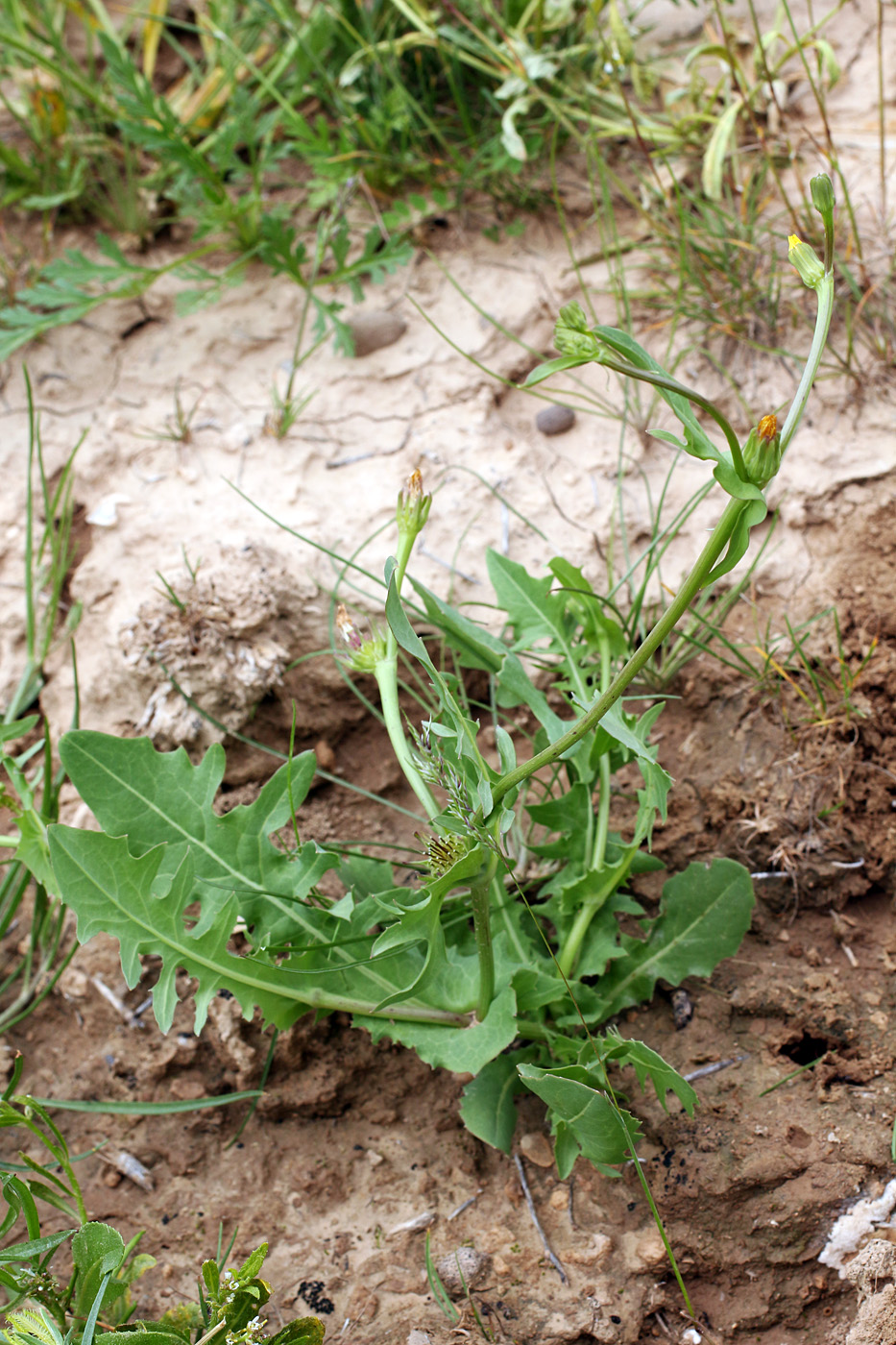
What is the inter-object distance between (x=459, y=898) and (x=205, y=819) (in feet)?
1.64

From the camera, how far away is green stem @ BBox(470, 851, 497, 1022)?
1.45 m

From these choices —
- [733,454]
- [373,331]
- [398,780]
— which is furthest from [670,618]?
[373,331]

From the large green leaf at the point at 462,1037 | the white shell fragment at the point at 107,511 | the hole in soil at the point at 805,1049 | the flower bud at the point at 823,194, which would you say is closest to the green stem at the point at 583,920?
the large green leaf at the point at 462,1037

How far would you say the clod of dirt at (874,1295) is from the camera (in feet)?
4.72

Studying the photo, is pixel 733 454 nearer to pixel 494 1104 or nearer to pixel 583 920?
pixel 583 920

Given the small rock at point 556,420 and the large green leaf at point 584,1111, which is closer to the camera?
the large green leaf at point 584,1111

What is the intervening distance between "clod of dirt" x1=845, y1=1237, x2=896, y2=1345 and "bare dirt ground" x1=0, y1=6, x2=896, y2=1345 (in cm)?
4

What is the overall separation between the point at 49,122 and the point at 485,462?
73.6 inches

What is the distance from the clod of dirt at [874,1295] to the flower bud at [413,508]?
4.58 ft

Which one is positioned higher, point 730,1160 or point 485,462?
point 485,462

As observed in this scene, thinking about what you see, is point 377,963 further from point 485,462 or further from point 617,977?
point 485,462

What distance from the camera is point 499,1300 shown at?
155 cm

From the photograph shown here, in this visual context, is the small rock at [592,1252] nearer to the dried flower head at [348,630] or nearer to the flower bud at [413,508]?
the dried flower head at [348,630]

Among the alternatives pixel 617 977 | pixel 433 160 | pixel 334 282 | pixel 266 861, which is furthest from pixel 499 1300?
pixel 433 160
